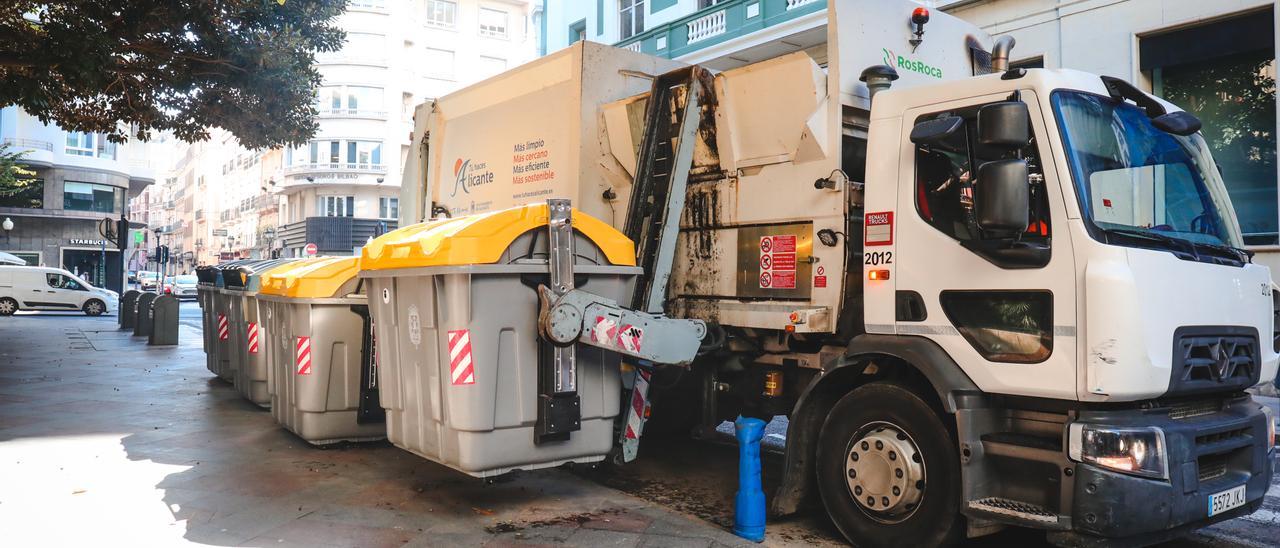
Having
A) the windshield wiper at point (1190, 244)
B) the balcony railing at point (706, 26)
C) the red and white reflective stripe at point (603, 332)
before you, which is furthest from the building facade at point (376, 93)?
the windshield wiper at point (1190, 244)

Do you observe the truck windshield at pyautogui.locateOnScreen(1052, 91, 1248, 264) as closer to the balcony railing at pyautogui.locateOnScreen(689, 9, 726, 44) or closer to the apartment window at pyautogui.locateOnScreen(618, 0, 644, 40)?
the balcony railing at pyautogui.locateOnScreen(689, 9, 726, 44)

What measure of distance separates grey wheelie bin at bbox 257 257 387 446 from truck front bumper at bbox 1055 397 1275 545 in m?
5.12

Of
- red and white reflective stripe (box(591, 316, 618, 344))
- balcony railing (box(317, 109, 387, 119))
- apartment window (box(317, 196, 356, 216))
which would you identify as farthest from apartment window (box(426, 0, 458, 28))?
red and white reflective stripe (box(591, 316, 618, 344))

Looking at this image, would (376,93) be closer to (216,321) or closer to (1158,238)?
(216,321)

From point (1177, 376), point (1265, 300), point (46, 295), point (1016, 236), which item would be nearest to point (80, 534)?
point (1016, 236)

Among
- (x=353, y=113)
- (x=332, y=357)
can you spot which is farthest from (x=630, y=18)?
(x=353, y=113)

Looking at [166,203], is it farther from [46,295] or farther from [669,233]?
[669,233]

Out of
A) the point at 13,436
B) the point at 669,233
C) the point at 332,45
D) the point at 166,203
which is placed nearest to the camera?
the point at 669,233

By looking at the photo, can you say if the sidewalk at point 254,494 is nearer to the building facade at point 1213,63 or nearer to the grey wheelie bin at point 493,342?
the grey wheelie bin at point 493,342

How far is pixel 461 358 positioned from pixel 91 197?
147ft

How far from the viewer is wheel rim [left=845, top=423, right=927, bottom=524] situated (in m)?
4.30

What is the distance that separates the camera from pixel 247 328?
380 inches

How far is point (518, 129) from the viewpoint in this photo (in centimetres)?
713

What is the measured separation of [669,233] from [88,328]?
21032mm
